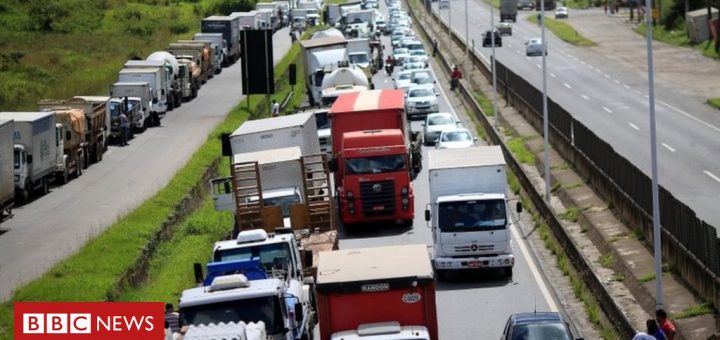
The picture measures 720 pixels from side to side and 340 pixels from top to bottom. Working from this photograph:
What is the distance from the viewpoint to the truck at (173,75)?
85375 millimetres

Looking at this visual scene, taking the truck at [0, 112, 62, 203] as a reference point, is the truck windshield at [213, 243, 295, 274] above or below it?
above

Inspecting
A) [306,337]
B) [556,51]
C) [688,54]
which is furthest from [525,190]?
[556,51]

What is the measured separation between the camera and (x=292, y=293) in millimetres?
26922

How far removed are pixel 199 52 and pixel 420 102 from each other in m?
28.9

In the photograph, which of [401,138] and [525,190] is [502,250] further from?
[525,190]

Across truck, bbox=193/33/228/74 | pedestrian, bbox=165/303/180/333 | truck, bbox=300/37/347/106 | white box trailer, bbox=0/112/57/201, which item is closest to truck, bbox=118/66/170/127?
truck, bbox=300/37/347/106

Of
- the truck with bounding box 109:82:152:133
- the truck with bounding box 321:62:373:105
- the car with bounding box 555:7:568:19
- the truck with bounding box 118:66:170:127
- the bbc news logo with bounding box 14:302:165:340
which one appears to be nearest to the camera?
the bbc news logo with bounding box 14:302:165:340

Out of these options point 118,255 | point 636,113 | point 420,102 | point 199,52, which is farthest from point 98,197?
point 199,52

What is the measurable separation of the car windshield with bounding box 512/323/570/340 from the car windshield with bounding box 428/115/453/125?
123 feet

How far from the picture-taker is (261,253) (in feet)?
97.0

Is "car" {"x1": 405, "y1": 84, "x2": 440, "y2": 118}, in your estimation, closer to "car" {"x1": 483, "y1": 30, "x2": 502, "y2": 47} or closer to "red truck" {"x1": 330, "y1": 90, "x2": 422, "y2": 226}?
"red truck" {"x1": 330, "y1": 90, "x2": 422, "y2": 226}

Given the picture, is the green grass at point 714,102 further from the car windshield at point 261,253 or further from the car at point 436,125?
the car windshield at point 261,253

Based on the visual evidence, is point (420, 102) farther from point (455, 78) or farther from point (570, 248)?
point (570, 248)

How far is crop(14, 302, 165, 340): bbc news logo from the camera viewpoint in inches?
768
